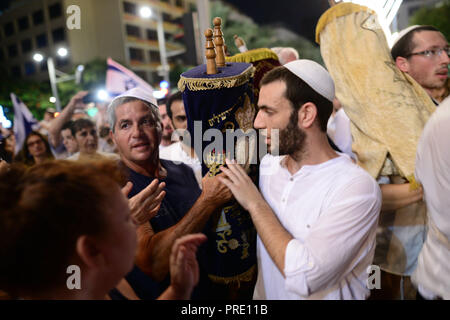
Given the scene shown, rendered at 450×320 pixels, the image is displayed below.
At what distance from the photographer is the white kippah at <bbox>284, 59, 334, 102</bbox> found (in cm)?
165

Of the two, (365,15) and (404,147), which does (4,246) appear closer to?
(404,147)

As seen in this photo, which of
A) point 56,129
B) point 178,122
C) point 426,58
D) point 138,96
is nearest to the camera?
point 138,96

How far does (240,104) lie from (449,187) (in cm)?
108

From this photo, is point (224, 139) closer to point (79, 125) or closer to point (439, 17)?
point (79, 125)

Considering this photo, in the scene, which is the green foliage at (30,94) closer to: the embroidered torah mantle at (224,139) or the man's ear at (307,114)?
the embroidered torah mantle at (224,139)

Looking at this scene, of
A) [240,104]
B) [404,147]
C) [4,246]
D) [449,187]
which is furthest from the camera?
[404,147]

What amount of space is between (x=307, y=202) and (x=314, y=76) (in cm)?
63

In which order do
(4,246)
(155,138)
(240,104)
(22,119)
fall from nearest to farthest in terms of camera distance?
(4,246), (240,104), (155,138), (22,119)

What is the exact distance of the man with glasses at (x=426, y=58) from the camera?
2.33 metres

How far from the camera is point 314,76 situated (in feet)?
5.43

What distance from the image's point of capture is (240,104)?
1748 mm

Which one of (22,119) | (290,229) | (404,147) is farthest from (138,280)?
(22,119)

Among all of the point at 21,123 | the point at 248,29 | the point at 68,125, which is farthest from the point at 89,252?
the point at 248,29

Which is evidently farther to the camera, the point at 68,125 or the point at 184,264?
the point at 68,125
